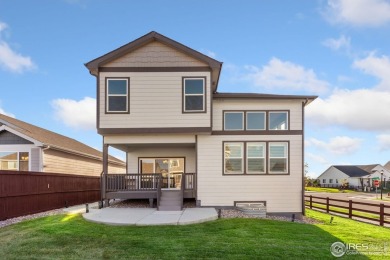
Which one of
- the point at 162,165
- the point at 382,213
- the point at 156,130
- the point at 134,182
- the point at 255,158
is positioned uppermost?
the point at 156,130

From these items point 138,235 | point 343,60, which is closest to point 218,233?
point 138,235

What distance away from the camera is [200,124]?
14.8m

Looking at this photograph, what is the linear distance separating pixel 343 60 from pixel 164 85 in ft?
30.3

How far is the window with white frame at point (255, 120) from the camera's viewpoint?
15.7m

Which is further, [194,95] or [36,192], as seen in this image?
[194,95]

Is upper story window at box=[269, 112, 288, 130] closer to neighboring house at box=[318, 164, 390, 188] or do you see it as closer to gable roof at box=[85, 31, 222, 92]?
gable roof at box=[85, 31, 222, 92]

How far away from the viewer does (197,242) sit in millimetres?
8695

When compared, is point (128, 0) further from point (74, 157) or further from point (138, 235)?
point (138, 235)

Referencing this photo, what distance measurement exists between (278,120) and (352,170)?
64535 millimetres

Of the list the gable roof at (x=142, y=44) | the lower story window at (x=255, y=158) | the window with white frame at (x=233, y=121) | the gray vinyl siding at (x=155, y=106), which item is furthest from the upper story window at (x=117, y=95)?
the lower story window at (x=255, y=158)

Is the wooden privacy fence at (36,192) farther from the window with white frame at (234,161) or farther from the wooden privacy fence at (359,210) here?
the wooden privacy fence at (359,210)

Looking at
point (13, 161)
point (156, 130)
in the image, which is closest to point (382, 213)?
point (156, 130)

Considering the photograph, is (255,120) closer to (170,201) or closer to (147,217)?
(170,201)

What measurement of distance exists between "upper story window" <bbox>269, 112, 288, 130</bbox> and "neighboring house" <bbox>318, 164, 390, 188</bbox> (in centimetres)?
5809
